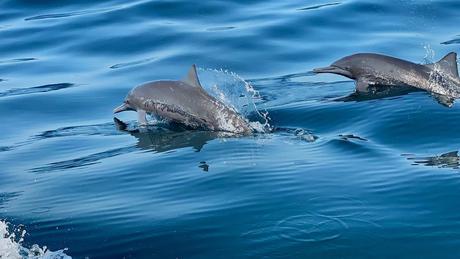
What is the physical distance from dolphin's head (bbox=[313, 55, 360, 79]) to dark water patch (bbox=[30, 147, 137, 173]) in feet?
→ 14.3

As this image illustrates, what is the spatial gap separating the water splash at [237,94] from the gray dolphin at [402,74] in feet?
5.13

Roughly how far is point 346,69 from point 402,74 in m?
1.10

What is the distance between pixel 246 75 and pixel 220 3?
8.41 metres

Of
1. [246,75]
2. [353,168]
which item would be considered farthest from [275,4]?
[353,168]

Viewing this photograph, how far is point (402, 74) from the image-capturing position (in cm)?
1389

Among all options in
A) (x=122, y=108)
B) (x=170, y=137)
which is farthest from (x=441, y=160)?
(x=122, y=108)

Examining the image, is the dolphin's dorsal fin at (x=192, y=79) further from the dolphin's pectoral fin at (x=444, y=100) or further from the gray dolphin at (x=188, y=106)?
the dolphin's pectoral fin at (x=444, y=100)

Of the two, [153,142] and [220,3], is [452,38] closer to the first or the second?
[220,3]

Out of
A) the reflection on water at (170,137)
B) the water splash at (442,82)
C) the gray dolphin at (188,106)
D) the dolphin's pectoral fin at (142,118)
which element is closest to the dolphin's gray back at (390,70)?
the water splash at (442,82)

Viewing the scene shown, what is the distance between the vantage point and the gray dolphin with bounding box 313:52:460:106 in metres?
13.4

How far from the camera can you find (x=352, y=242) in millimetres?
8109

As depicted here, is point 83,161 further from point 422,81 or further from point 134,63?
point 134,63

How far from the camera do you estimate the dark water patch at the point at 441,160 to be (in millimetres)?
9961

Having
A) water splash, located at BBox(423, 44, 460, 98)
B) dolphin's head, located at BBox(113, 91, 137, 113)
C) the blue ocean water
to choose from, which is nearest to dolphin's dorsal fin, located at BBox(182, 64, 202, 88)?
the blue ocean water
